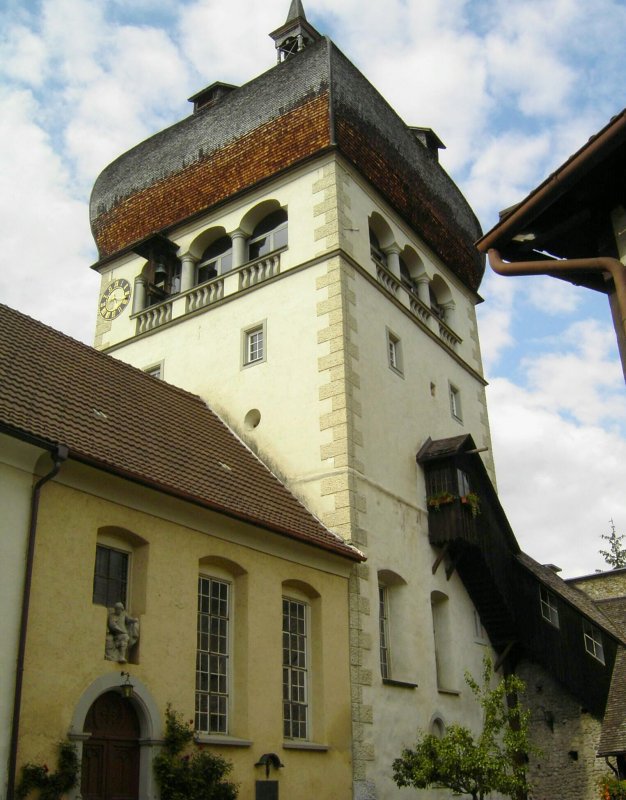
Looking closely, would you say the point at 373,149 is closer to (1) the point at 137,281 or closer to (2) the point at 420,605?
(1) the point at 137,281

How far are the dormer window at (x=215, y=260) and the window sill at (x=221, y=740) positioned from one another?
11.0 meters

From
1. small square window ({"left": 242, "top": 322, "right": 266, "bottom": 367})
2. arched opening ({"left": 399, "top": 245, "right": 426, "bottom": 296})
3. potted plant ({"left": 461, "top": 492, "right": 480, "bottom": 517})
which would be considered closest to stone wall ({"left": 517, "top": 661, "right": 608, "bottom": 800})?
potted plant ({"left": 461, "top": 492, "right": 480, "bottom": 517})

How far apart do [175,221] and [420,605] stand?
10.5 m

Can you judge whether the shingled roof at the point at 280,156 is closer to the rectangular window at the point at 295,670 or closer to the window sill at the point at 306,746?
the rectangular window at the point at 295,670

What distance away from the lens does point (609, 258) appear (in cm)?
734

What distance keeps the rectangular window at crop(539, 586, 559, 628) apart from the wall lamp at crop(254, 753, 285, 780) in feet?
27.6

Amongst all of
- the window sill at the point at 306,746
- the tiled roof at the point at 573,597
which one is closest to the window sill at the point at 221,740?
the window sill at the point at 306,746

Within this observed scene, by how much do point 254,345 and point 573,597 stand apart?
954cm

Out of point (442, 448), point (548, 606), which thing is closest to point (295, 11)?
point (442, 448)

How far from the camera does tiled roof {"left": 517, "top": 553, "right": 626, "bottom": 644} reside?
19.6 metres

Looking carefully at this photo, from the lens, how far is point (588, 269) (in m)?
7.46

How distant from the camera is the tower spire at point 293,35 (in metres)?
24.1

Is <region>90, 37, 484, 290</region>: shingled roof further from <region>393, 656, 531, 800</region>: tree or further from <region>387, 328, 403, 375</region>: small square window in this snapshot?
<region>393, 656, 531, 800</region>: tree

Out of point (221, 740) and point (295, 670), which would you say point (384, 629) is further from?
point (221, 740)
